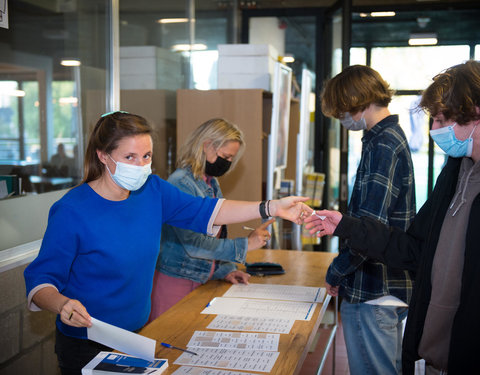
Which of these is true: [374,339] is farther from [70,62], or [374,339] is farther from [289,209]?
[70,62]

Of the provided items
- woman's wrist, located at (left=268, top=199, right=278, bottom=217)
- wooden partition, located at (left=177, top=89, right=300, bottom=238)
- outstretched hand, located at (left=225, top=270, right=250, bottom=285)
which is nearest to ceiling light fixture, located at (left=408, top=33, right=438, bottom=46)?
wooden partition, located at (left=177, top=89, right=300, bottom=238)

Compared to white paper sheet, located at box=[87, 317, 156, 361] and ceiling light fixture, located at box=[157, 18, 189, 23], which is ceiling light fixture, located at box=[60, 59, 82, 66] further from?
white paper sheet, located at box=[87, 317, 156, 361]

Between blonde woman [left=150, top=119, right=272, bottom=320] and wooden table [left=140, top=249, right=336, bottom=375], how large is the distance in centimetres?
9

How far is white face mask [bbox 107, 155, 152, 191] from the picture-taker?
6.30 feet

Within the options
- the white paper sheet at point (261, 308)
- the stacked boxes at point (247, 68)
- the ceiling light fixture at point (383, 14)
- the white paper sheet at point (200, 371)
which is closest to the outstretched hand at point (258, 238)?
the white paper sheet at point (261, 308)

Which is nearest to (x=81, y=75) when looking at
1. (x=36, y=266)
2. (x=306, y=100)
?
(x=36, y=266)

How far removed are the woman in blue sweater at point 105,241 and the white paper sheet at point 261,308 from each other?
339 millimetres

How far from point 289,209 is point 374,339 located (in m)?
0.62

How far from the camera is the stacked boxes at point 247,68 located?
4473mm

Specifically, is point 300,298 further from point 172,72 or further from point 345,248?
point 172,72

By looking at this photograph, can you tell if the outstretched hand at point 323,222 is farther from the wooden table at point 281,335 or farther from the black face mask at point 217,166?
the black face mask at point 217,166

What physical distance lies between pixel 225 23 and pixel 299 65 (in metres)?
0.97

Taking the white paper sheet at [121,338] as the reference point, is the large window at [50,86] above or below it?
above

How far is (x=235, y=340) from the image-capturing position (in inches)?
75.4
